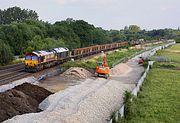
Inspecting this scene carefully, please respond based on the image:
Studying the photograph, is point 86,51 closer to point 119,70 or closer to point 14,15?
point 119,70

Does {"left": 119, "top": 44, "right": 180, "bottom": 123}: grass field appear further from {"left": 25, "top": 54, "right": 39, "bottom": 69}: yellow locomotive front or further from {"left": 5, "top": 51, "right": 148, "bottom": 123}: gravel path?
{"left": 25, "top": 54, "right": 39, "bottom": 69}: yellow locomotive front

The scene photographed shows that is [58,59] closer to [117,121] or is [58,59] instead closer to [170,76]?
[170,76]

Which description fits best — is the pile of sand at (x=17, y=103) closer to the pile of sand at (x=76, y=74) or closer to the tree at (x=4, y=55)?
the pile of sand at (x=76, y=74)

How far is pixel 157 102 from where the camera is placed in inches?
923

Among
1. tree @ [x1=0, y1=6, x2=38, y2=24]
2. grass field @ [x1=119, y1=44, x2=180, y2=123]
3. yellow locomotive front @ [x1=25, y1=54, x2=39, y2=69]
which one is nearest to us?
grass field @ [x1=119, y1=44, x2=180, y2=123]

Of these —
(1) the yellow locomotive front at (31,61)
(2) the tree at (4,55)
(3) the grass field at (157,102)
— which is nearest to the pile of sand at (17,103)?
(3) the grass field at (157,102)

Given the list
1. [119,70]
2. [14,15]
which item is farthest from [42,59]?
[14,15]

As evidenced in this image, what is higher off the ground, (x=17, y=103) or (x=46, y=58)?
(x=46, y=58)

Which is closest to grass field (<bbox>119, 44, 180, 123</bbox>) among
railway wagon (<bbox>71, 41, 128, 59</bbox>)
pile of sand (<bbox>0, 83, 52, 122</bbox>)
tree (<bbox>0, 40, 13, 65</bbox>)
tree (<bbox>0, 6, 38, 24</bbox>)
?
pile of sand (<bbox>0, 83, 52, 122</bbox>)

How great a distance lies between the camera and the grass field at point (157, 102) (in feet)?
62.3

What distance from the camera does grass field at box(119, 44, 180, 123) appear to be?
19.0 meters

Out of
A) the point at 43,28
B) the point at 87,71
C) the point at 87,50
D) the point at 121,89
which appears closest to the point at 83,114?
the point at 121,89

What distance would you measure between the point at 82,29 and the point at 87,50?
33975 millimetres

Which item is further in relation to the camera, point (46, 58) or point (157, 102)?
point (46, 58)
